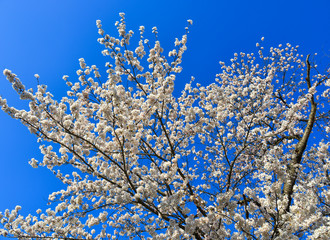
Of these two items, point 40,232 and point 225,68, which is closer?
point 40,232

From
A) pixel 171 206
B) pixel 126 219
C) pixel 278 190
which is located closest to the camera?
pixel 278 190

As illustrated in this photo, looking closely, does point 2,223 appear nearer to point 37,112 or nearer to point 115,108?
point 37,112

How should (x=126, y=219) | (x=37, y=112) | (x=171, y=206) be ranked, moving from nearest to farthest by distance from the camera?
(x=37, y=112)
(x=171, y=206)
(x=126, y=219)

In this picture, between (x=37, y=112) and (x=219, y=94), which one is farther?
(x=219, y=94)

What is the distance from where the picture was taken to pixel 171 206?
4703 millimetres

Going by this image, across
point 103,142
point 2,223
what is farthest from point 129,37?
point 2,223

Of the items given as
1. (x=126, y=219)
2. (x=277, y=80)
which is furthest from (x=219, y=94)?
(x=277, y=80)

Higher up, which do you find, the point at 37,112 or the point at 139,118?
the point at 37,112

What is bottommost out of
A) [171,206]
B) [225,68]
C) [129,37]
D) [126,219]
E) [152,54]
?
[171,206]

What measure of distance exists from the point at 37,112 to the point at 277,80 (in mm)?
12107

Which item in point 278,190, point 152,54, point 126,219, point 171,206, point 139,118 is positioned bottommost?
point 278,190

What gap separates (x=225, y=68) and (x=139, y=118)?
10502 mm

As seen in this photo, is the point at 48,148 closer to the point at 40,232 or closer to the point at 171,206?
the point at 40,232

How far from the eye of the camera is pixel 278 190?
3.78 m
